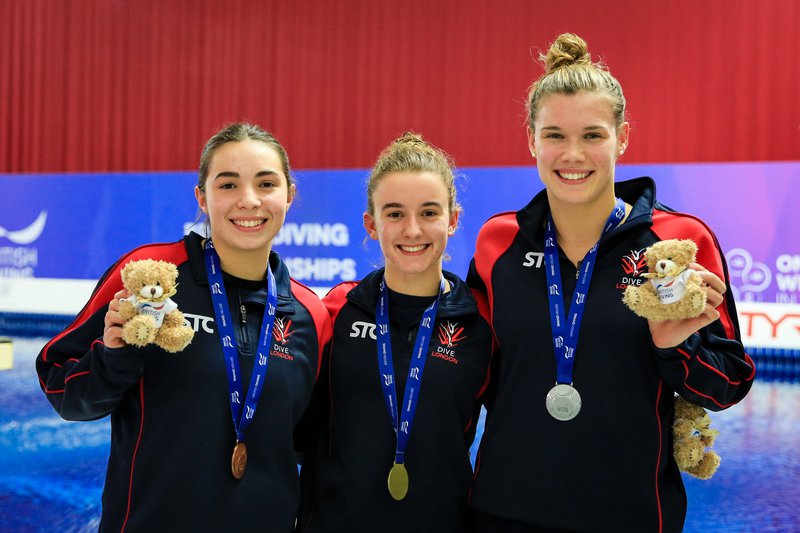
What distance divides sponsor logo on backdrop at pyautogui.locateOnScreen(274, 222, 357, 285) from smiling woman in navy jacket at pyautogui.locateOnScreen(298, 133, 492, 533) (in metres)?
4.95

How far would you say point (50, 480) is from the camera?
12.9ft

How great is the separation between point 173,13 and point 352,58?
2.59 metres

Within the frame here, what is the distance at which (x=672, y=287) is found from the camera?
1594 mm

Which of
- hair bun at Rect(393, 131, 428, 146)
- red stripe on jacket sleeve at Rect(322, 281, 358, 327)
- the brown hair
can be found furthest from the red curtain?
the brown hair

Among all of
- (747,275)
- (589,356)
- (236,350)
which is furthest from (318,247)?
(589,356)

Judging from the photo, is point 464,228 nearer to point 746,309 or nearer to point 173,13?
point 746,309

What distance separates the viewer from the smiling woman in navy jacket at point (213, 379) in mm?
1679

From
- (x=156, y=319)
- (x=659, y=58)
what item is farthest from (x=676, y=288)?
(x=659, y=58)

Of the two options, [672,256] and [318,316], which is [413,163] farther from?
[672,256]

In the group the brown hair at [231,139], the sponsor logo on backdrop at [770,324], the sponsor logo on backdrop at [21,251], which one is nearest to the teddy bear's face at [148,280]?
the brown hair at [231,139]

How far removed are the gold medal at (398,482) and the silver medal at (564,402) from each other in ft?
1.27

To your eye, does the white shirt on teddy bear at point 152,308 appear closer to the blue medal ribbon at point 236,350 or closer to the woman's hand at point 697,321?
the blue medal ribbon at point 236,350

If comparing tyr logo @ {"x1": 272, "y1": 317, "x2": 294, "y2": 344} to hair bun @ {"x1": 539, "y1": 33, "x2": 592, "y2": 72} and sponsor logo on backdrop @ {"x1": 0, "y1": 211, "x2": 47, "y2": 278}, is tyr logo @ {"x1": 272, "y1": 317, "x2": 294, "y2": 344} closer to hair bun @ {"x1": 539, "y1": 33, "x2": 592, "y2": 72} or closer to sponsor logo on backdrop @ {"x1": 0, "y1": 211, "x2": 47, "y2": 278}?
hair bun @ {"x1": 539, "y1": 33, "x2": 592, "y2": 72}

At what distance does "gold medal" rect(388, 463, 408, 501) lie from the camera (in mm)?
1788
